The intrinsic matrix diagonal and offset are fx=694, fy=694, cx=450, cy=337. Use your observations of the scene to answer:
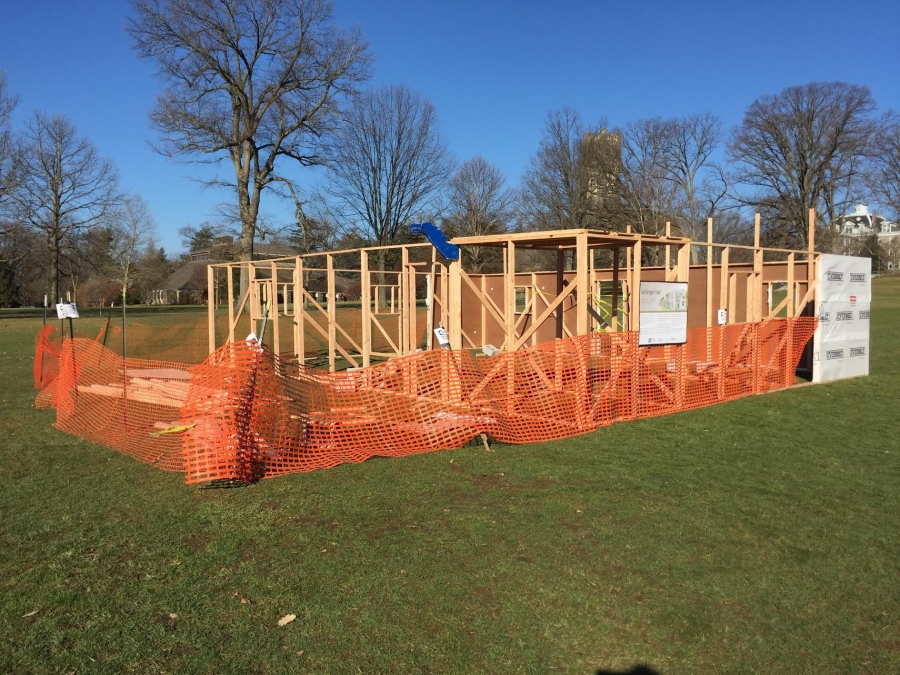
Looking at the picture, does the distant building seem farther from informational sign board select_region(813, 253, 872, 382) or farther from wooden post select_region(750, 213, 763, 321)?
informational sign board select_region(813, 253, 872, 382)

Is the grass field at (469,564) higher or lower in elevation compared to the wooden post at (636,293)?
lower

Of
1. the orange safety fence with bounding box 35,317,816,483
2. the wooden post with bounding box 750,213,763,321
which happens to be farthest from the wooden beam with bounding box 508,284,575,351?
the wooden post with bounding box 750,213,763,321

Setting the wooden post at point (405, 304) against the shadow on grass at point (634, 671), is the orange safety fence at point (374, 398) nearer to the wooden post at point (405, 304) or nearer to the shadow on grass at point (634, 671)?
the shadow on grass at point (634, 671)

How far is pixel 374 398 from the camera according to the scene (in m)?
8.42

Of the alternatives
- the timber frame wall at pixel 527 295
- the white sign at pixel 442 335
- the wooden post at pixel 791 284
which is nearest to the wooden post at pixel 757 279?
the timber frame wall at pixel 527 295

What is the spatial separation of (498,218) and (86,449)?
1547 inches

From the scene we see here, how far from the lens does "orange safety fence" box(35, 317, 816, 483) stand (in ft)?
22.1

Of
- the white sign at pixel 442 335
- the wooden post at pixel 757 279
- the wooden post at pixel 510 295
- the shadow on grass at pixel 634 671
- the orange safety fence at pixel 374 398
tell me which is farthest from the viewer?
the wooden post at pixel 757 279

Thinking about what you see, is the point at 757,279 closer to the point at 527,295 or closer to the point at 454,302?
the point at 454,302

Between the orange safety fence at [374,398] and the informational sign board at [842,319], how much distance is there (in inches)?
85.1

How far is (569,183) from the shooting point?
147 ft

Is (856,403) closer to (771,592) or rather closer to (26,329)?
(771,592)

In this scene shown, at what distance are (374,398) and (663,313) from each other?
441 centimetres

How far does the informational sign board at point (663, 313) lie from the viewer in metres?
9.74
